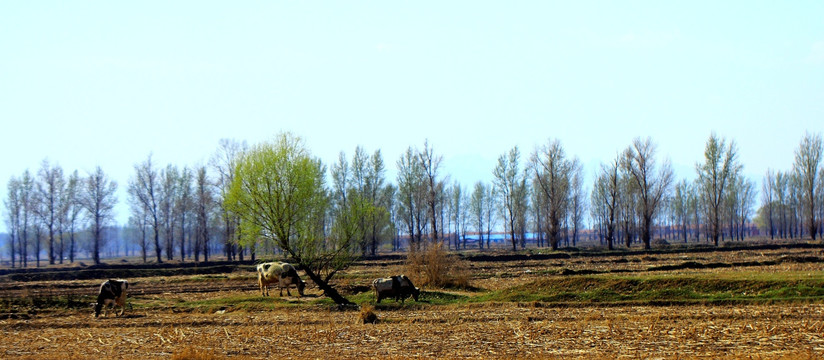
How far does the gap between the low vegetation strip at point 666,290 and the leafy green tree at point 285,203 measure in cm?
733

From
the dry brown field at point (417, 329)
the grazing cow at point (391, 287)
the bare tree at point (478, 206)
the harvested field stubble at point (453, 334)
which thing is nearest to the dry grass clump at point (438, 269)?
the dry brown field at point (417, 329)

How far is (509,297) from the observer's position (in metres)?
27.0

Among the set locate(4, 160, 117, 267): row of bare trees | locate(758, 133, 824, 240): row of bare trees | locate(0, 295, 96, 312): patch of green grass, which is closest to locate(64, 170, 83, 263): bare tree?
locate(4, 160, 117, 267): row of bare trees

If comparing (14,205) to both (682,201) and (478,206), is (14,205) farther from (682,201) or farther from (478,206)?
(682,201)

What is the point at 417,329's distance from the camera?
1920 centimetres

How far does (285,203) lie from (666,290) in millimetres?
16067

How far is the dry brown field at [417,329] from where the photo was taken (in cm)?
1489

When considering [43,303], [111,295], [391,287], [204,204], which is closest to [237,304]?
[111,295]

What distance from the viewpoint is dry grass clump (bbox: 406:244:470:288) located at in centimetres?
3203

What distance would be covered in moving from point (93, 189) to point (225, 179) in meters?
18.7

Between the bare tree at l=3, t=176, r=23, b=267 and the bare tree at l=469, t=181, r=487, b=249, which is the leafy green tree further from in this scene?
the bare tree at l=469, t=181, r=487, b=249

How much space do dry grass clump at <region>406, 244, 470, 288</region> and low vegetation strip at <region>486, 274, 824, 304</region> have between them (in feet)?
12.0

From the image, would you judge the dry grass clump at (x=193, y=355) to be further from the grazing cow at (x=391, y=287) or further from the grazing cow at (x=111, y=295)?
the grazing cow at (x=391, y=287)

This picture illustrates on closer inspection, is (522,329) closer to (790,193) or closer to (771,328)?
(771,328)
